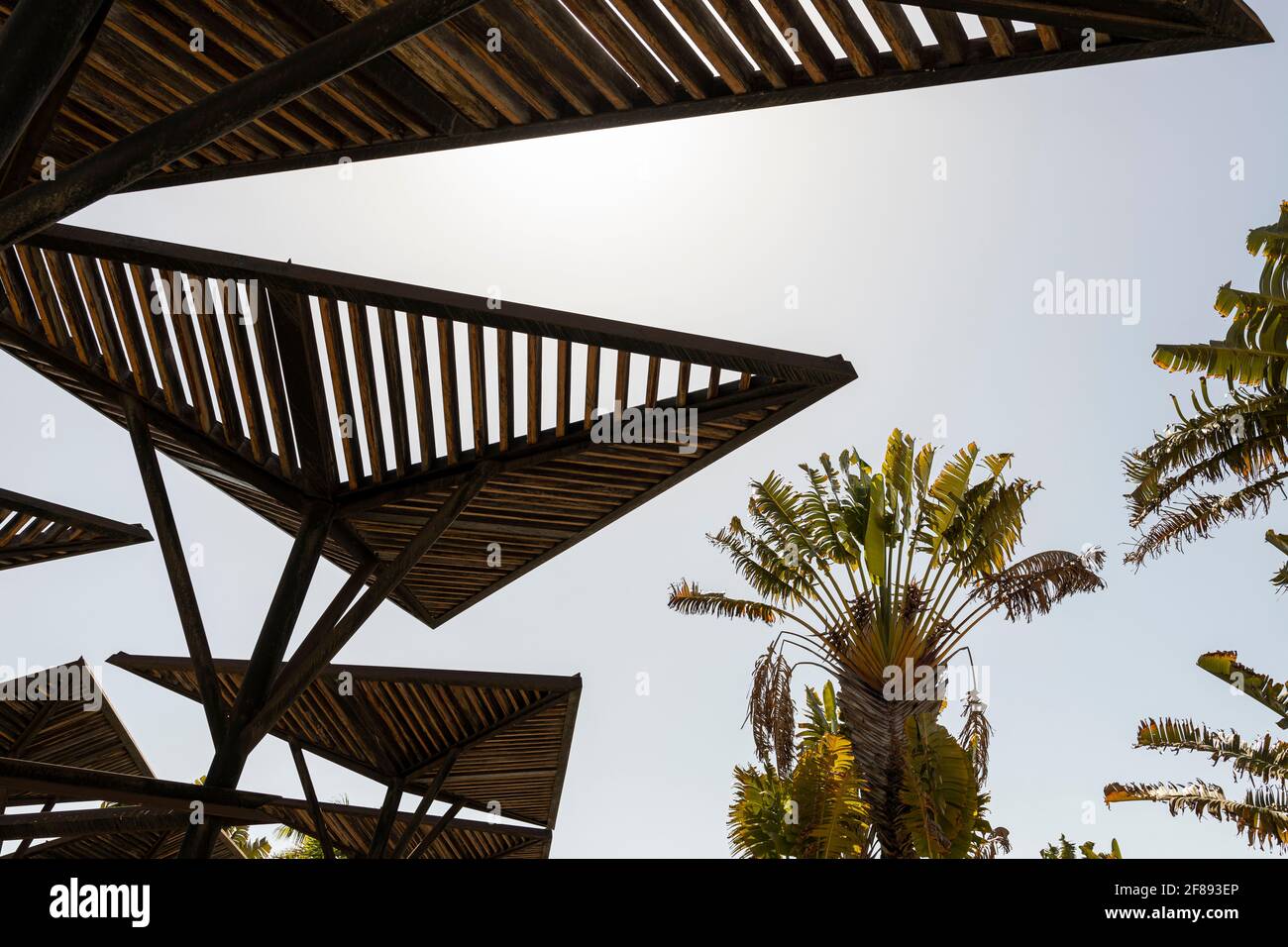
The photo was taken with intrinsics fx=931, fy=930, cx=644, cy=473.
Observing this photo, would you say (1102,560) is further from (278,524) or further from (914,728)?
(278,524)

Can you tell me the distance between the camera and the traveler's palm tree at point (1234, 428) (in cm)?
1135

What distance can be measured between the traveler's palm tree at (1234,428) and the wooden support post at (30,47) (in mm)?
12545

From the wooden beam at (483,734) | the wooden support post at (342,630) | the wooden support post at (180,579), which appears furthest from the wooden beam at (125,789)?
the wooden beam at (483,734)

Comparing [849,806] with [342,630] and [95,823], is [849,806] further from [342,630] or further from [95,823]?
[95,823]

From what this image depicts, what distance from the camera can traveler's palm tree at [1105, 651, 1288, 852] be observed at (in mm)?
10523

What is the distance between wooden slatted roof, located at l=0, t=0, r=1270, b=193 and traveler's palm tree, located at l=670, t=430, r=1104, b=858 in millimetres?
9294

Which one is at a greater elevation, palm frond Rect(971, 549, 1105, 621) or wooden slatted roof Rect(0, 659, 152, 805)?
palm frond Rect(971, 549, 1105, 621)

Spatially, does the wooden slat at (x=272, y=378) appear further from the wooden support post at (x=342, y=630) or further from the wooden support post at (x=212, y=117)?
the wooden support post at (x=212, y=117)

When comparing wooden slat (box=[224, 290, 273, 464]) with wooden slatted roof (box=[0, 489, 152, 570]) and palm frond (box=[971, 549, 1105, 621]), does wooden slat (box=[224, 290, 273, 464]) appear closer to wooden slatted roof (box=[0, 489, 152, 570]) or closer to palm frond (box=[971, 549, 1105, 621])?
wooden slatted roof (box=[0, 489, 152, 570])

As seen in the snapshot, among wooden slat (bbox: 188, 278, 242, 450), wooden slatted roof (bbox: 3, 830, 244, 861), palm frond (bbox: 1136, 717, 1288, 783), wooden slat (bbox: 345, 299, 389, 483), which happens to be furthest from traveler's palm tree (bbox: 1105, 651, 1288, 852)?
wooden slatted roof (bbox: 3, 830, 244, 861)

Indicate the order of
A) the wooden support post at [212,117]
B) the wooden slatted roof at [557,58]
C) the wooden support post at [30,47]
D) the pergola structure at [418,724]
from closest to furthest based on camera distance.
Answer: the wooden support post at [30,47] → the wooden support post at [212,117] → the wooden slatted roof at [557,58] → the pergola structure at [418,724]

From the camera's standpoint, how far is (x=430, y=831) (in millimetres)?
12820

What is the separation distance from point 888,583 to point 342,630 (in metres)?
8.75

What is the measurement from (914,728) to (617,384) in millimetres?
7113
